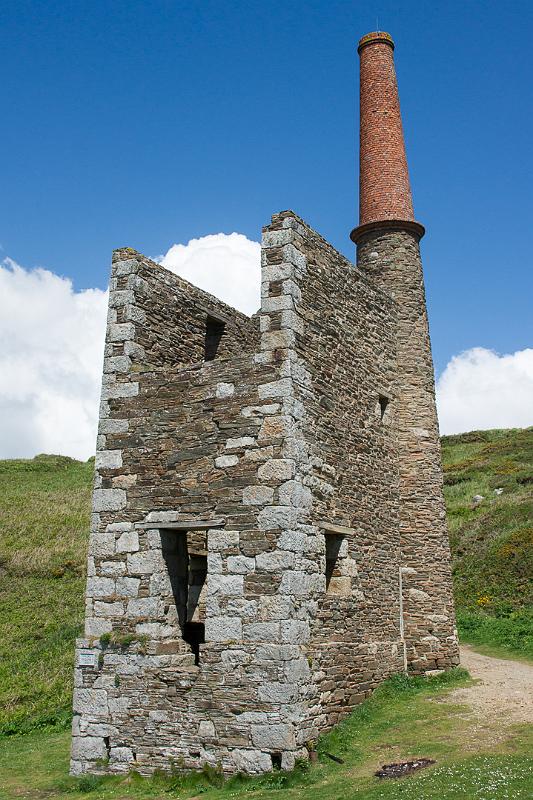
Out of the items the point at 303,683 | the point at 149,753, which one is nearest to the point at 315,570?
the point at 303,683

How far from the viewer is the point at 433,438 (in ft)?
46.3

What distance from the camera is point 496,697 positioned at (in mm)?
11398

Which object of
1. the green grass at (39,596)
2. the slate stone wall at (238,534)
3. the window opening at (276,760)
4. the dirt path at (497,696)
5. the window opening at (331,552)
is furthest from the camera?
the green grass at (39,596)

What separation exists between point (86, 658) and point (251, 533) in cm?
311

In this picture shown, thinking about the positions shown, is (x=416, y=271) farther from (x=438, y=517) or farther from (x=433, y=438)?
(x=438, y=517)

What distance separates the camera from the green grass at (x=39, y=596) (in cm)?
1468

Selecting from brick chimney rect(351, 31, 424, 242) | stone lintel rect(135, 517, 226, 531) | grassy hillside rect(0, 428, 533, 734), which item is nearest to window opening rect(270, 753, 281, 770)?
stone lintel rect(135, 517, 226, 531)

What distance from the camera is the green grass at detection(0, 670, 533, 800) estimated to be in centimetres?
780

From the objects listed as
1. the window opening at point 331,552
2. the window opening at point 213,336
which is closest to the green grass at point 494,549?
the window opening at point 331,552

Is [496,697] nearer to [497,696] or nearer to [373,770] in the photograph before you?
[497,696]

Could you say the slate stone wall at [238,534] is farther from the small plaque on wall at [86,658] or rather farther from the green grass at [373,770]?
the green grass at [373,770]

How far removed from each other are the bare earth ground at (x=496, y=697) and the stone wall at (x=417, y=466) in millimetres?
856

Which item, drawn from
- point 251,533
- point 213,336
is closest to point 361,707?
point 251,533

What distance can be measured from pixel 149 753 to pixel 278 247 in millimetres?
7163
